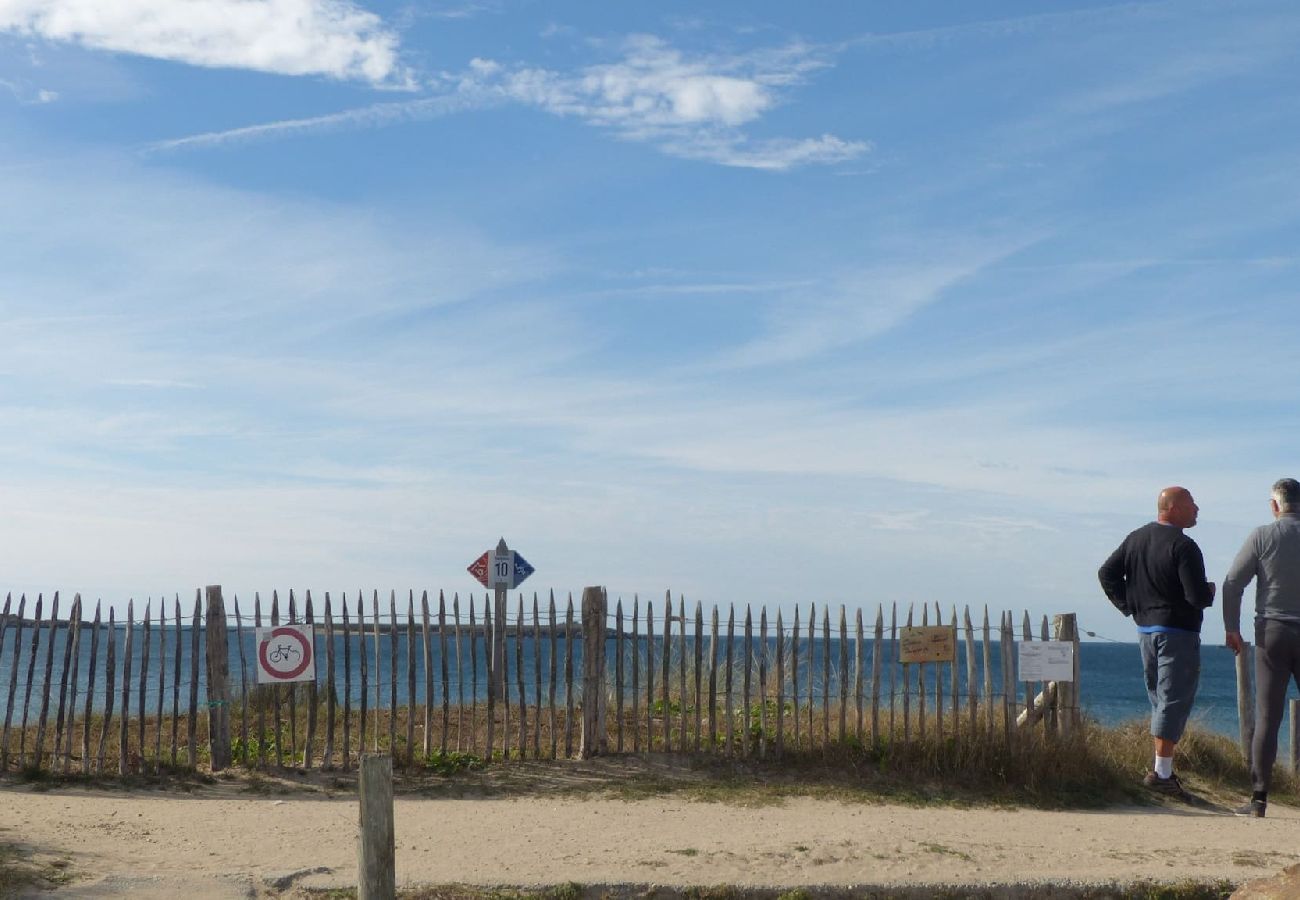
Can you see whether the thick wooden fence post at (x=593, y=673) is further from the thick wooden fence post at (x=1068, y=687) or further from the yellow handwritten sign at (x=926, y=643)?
the thick wooden fence post at (x=1068, y=687)

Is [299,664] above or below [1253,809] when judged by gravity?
above

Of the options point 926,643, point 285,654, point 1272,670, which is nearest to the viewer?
point 1272,670

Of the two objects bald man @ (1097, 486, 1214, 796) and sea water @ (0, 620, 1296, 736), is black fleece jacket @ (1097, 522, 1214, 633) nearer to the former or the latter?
bald man @ (1097, 486, 1214, 796)

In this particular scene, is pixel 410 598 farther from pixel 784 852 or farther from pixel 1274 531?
pixel 1274 531

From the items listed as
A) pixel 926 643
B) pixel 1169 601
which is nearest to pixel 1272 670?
pixel 1169 601

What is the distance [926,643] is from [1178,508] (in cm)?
276

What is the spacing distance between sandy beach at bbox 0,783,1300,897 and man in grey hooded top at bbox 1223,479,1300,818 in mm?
1025

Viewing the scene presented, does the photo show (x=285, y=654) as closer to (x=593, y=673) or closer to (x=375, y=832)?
(x=593, y=673)

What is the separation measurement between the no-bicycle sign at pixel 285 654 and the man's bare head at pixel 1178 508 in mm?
7587

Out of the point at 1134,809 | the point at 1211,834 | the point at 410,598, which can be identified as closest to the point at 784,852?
the point at 1211,834

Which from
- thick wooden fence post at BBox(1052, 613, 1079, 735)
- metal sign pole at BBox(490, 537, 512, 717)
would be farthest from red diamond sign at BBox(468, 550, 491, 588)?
thick wooden fence post at BBox(1052, 613, 1079, 735)

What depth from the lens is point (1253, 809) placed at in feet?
33.7

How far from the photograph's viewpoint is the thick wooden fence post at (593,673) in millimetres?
11961

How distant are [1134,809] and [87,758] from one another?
30.8ft
